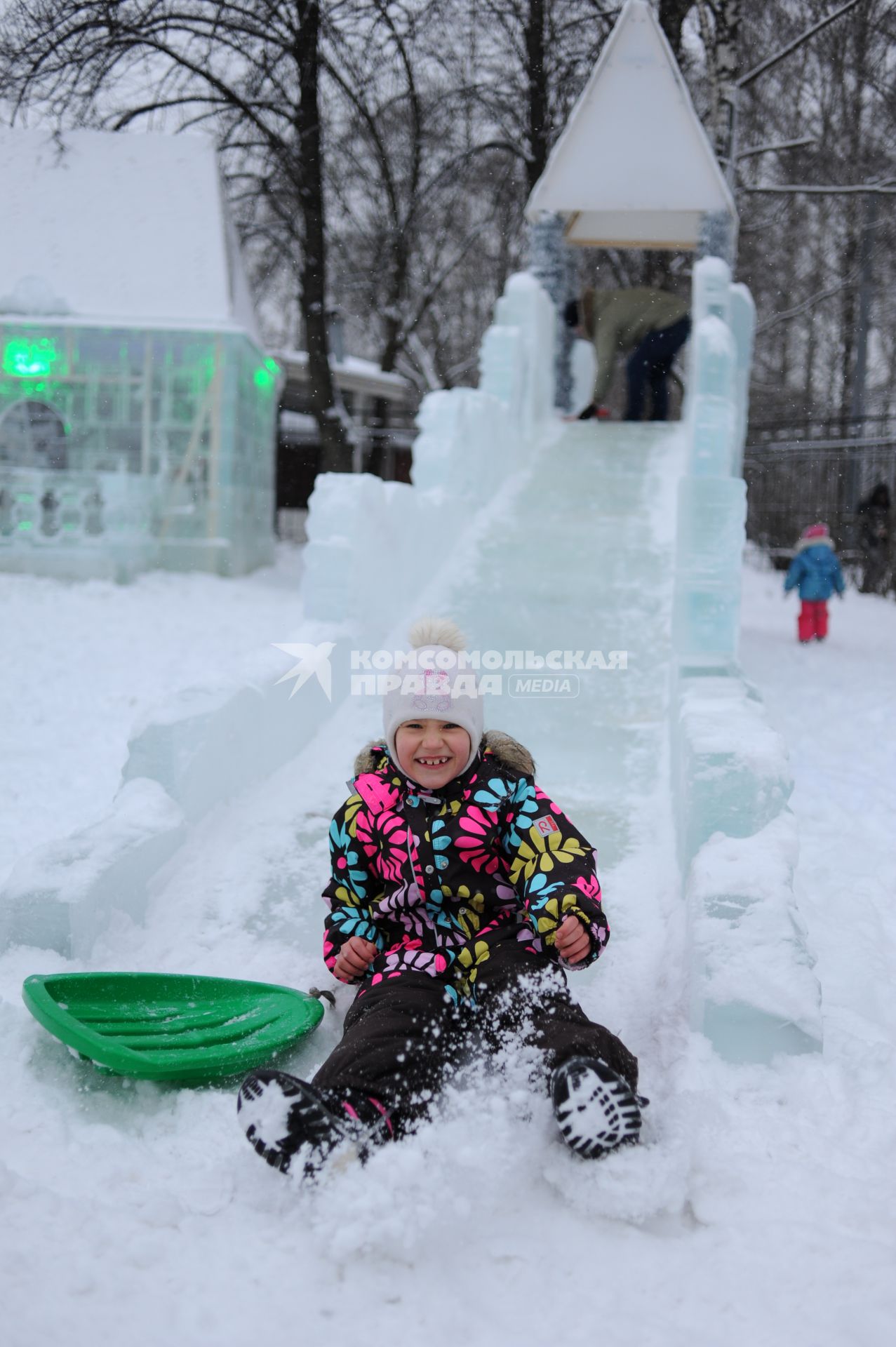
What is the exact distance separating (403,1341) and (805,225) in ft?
56.6

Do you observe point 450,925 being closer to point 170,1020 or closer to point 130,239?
point 170,1020

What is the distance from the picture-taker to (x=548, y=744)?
4016mm

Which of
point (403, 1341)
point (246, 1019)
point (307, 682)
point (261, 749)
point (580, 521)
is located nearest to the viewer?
point (403, 1341)

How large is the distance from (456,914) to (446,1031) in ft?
0.92

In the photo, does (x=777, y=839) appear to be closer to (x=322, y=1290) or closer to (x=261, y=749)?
(x=322, y=1290)

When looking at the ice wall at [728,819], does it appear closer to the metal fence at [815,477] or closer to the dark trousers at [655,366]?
the dark trousers at [655,366]

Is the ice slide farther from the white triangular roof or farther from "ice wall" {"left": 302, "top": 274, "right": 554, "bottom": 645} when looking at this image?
the white triangular roof

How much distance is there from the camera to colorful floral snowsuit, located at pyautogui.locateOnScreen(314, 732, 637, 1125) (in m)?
1.92

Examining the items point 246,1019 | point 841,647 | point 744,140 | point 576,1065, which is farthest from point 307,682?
point 744,140

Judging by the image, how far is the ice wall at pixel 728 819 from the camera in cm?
213

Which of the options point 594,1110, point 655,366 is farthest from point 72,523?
point 594,1110

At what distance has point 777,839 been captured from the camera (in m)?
2.57

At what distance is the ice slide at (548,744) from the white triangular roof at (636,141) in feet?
3.89

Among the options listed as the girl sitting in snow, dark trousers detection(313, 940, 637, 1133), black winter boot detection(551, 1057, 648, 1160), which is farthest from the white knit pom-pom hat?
black winter boot detection(551, 1057, 648, 1160)
